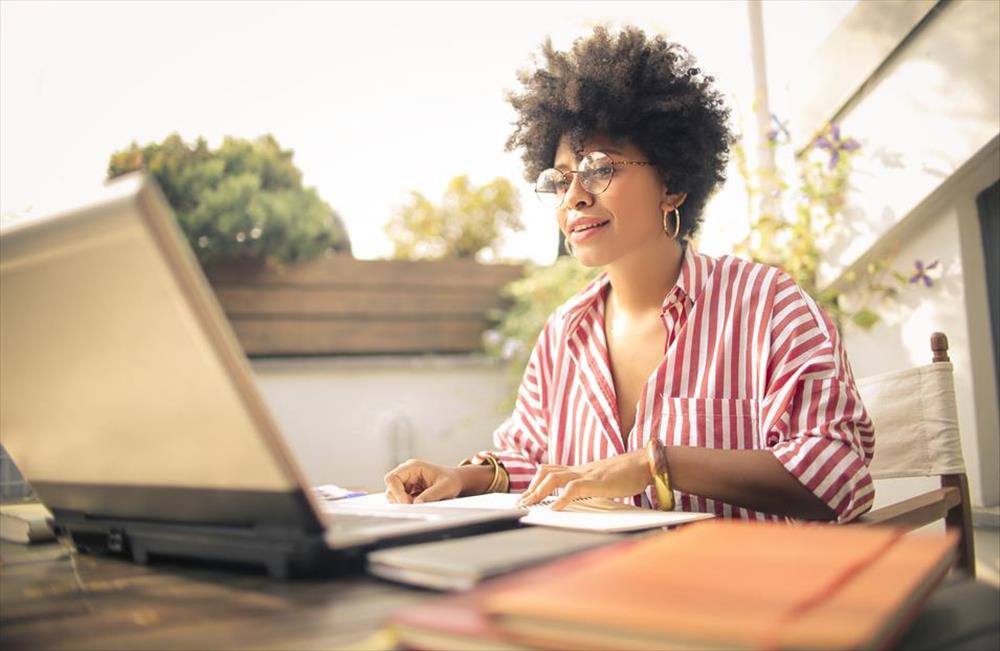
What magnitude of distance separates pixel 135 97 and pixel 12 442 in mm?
4192

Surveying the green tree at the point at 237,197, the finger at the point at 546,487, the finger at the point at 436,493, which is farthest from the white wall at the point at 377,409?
the finger at the point at 546,487

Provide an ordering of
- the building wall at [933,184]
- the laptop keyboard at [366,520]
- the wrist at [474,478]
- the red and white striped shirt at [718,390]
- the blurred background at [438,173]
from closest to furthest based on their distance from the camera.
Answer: the laptop keyboard at [366,520]
the red and white striped shirt at [718,390]
the wrist at [474,478]
the building wall at [933,184]
the blurred background at [438,173]

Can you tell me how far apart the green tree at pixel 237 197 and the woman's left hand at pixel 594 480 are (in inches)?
164

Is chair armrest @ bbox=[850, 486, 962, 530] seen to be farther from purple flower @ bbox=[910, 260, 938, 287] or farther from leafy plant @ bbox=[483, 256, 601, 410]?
leafy plant @ bbox=[483, 256, 601, 410]

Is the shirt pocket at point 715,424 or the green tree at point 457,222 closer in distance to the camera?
the shirt pocket at point 715,424

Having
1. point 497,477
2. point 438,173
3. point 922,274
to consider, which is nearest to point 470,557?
point 497,477

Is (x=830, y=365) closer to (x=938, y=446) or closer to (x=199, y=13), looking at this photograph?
(x=938, y=446)

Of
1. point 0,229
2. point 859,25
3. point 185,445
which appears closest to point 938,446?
point 185,445

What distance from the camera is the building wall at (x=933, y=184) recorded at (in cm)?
309

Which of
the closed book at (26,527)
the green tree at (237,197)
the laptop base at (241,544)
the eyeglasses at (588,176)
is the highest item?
the green tree at (237,197)

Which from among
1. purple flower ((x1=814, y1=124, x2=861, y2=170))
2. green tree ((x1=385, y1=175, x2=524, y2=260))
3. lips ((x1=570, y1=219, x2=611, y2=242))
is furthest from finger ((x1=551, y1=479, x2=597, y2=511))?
green tree ((x1=385, y1=175, x2=524, y2=260))

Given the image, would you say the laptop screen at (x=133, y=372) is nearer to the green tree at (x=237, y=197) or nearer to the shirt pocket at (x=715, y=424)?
the shirt pocket at (x=715, y=424)

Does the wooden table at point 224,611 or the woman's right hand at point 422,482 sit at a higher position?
the wooden table at point 224,611

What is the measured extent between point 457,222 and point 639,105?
420 centimetres
